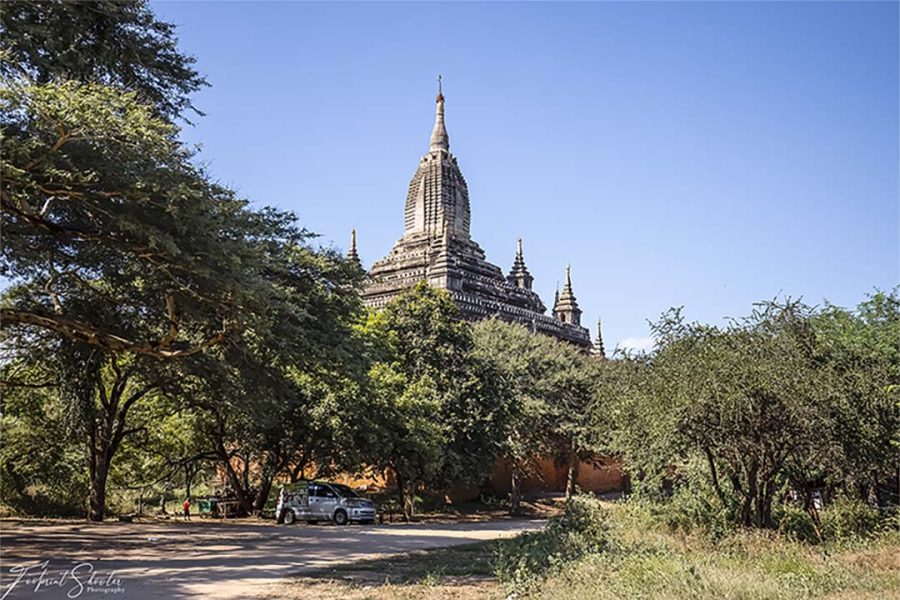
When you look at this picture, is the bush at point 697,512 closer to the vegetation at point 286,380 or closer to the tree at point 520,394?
the vegetation at point 286,380

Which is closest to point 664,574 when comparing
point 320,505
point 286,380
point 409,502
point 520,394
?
point 286,380

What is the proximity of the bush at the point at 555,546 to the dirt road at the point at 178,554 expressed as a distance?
2.71 metres

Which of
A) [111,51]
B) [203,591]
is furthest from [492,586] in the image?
[111,51]

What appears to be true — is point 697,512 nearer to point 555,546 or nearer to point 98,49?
point 555,546

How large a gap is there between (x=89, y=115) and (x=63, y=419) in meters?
15.9

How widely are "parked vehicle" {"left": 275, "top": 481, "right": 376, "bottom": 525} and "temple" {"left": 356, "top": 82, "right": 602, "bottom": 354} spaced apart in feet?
84.4

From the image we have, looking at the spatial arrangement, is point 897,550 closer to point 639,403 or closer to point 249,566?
point 639,403

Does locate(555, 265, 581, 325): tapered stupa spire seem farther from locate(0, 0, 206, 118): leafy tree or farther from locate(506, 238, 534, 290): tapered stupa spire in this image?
locate(0, 0, 206, 118): leafy tree

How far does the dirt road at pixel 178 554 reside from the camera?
1087 cm

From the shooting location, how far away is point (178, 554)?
15188 mm

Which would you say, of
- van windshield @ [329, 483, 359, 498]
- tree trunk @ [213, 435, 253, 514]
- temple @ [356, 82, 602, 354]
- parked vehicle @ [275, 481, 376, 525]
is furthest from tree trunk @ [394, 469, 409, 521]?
temple @ [356, 82, 602, 354]

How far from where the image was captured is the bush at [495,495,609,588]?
37.1ft

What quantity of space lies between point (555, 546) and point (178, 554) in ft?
24.2

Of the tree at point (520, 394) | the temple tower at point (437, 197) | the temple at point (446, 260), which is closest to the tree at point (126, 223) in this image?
the tree at point (520, 394)
